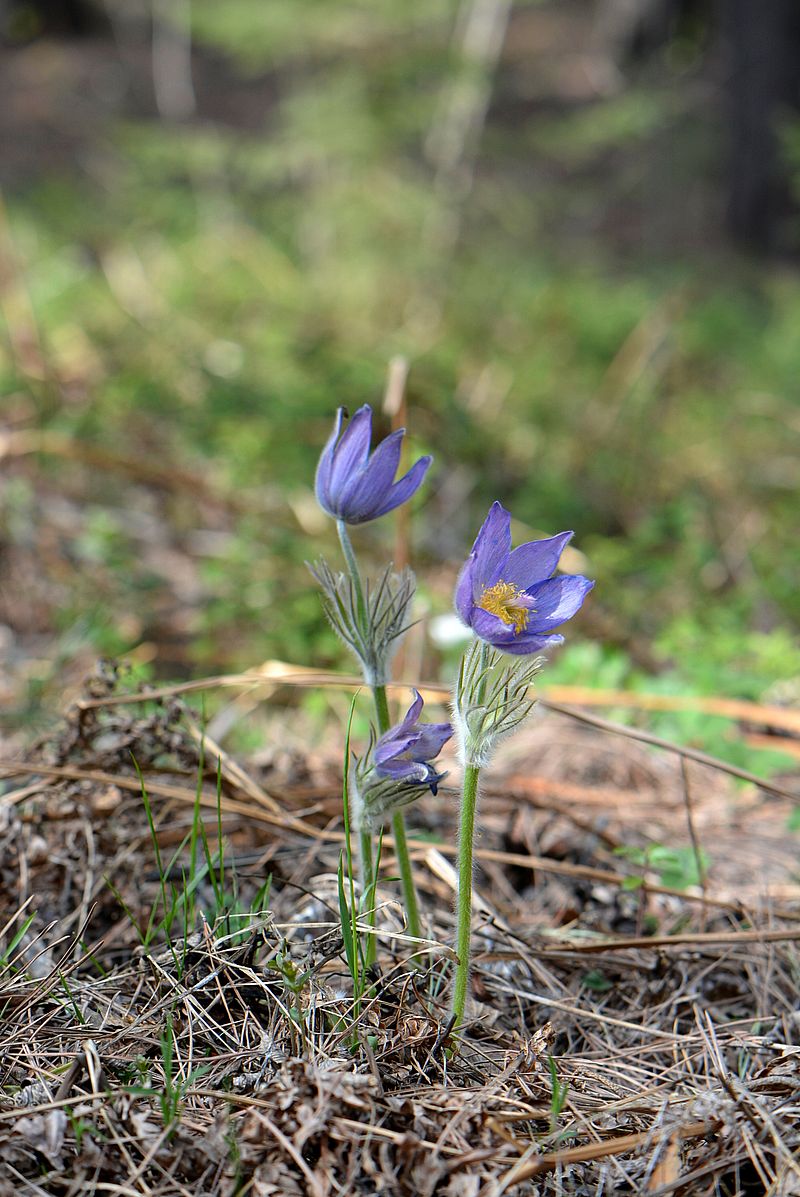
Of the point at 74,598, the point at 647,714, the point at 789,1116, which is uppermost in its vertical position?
the point at 789,1116

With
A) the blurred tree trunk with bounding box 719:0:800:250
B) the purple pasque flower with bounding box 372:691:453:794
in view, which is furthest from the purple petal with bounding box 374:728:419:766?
the blurred tree trunk with bounding box 719:0:800:250

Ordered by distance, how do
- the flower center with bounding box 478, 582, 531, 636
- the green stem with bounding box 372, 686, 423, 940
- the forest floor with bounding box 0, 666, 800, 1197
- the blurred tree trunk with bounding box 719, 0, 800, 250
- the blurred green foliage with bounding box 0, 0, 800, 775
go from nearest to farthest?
the forest floor with bounding box 0, 666, 800, 1197 → the flower center with bounding box 478, 582, 531, 636 → the green stem with bounding box 372, 686, 423, 940 → the blurred green foliage with bounding box 0, 0, 800, 775 → the blurred tree trunk with bounding box 719, 0, 800, 250

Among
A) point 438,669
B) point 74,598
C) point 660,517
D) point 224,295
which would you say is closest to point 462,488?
point 660,517

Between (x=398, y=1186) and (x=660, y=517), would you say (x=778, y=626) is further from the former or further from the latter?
(x=398, y=1186)

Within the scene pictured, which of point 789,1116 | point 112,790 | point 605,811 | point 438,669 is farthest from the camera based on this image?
point 438,669

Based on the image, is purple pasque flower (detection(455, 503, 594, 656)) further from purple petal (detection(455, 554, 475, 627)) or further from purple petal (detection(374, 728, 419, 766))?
purple petal (detection(374, 728, 419, 766))

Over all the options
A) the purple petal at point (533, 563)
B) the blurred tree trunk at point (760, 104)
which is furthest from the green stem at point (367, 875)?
the blurred tree trunk at point (760, 104)

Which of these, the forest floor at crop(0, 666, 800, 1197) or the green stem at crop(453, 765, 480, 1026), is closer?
the forest floor at crop(0, 666, 800, 1197)
